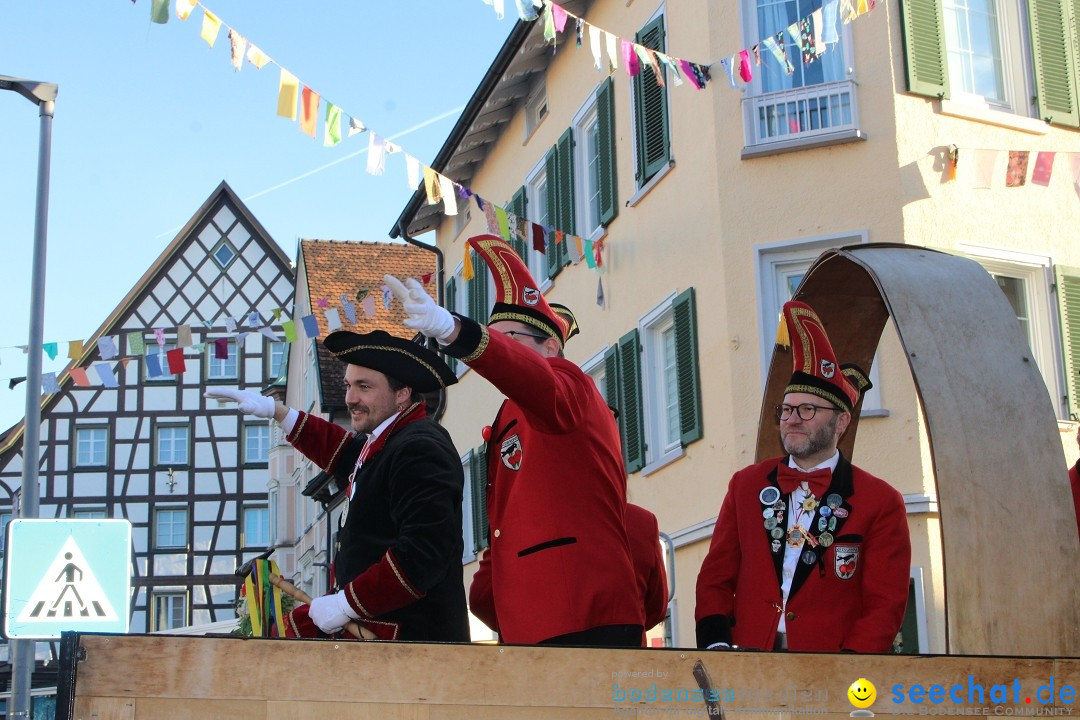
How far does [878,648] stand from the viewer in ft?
14.5

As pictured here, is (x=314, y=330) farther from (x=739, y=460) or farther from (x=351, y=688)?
(x=351, y=688)

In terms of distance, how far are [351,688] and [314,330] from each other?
1344cm

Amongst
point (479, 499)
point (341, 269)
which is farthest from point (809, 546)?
point (341, 269)

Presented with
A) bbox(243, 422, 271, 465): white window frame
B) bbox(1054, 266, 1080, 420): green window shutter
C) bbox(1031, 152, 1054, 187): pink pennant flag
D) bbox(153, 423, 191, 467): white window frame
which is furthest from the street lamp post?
bbox(153, 423, 191, 467): white window frame

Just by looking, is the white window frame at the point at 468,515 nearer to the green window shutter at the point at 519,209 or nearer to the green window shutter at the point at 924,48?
the green window shutter at the point at 519,209

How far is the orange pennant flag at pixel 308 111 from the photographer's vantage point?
1002 centimetres

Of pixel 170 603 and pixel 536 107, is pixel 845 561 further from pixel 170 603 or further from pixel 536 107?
pixel 170 603

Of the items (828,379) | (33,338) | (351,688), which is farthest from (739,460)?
(351,688)

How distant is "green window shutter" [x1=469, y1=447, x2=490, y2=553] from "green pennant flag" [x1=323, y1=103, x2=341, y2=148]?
1028cm

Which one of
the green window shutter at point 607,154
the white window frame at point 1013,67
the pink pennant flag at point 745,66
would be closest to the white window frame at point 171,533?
the green window shutter at point 607,154

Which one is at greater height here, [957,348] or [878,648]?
[957,348]

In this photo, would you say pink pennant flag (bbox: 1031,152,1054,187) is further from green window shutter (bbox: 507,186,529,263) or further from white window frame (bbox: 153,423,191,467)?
white window frame (bbox: 153,423,191,467)

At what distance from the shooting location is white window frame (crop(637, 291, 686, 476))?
47.6 feet

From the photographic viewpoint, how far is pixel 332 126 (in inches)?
403
